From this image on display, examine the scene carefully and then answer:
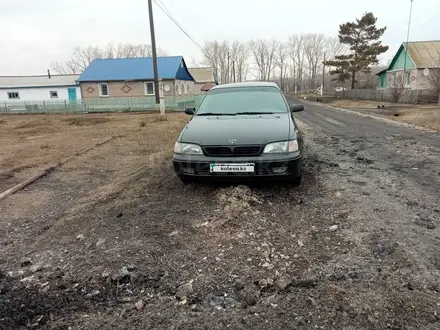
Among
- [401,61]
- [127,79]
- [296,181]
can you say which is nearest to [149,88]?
[127,79]

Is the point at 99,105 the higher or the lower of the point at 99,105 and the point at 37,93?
the lower

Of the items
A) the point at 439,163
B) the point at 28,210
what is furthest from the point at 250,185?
the point at 439,163

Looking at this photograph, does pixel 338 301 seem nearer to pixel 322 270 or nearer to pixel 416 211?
pixel 322 270

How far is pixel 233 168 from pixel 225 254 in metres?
1.47

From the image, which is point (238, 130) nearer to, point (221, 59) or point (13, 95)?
point (13, 95)

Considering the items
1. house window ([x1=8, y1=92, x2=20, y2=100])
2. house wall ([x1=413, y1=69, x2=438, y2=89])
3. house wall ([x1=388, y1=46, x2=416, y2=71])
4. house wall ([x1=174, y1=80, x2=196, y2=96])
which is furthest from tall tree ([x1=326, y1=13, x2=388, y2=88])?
house window ([x1=8, y1=92, x2=20, y2=100])

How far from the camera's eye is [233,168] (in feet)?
14.8

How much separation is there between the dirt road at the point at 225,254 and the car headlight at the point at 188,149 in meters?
0.63

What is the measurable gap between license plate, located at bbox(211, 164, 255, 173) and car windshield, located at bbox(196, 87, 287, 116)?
139 cm

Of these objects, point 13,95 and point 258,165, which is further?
point 13,95

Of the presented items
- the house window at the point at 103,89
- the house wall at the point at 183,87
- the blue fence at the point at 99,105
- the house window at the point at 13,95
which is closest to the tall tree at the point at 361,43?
the house wall at the point at 183,87

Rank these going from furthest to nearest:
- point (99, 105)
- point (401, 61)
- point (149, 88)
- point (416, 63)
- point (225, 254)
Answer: point (401, 61) → point (416, 63) → point (149, 88) → point (99, 105) → point (225, 254)

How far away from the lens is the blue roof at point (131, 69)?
3350 centimetres

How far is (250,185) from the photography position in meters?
4.98
